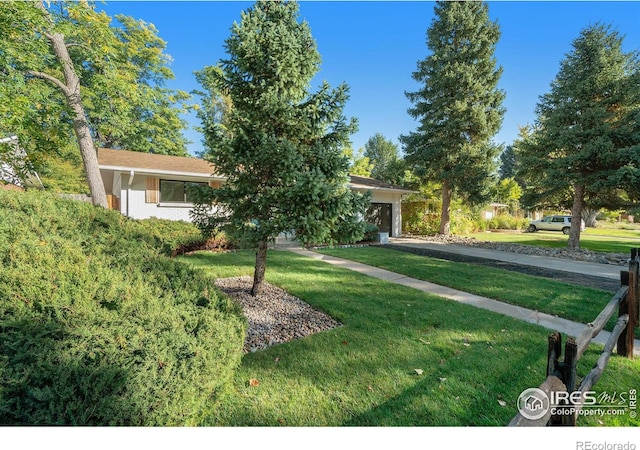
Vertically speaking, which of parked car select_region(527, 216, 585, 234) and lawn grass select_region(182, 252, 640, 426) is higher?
parked car select_region(527, 216, 585, 234)

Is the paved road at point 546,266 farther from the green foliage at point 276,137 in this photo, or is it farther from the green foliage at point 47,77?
the green foliage at point 47,77

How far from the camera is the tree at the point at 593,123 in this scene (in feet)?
32.3

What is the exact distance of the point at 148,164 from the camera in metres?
11.1

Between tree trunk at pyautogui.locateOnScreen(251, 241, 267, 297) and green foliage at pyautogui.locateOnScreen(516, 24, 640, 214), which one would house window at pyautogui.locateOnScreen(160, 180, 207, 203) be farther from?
green foliage at pyautogui.locateOnScreen(516, 24, 640, 214)

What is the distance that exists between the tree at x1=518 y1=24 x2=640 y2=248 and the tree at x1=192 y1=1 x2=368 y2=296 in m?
11.1

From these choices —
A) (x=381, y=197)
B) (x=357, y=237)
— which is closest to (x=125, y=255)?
(x=357, y=237)

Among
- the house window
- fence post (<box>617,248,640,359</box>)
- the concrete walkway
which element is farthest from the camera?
the house window

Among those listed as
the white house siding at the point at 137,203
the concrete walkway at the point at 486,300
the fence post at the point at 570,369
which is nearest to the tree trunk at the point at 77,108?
the white house siding at the point at 137,203

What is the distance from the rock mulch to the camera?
11.6 ft

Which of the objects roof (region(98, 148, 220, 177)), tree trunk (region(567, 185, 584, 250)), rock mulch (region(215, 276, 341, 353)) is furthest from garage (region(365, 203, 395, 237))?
rock mulch (region(215, 276, 341, 353))

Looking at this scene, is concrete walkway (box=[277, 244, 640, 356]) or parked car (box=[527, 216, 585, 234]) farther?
parked car (box=[527, 216, 585, 234])

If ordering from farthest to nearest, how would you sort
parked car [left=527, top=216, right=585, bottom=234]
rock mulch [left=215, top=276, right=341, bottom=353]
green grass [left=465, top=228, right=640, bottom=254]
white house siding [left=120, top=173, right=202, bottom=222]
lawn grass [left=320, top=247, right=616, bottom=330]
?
1. parked car [left=527, top=216, right=585, bottom=234]
2. green grass [left=465, top=228, right=640, bottom=254]
3. white house siding [left=120, top=173, right=202, bottom=222]
4. lawn grass [left=320, top=247, right=616, bottom=330]
5. rock mulch [left=215, top=276, right=341, bottom=353]

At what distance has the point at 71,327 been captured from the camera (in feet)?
5.47
